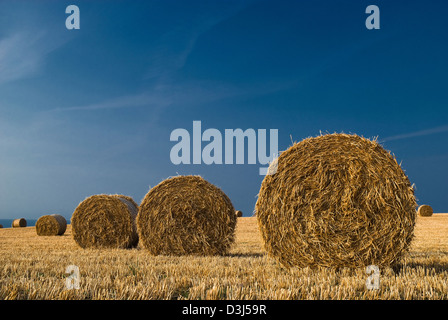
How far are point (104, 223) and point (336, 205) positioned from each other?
23.3ft

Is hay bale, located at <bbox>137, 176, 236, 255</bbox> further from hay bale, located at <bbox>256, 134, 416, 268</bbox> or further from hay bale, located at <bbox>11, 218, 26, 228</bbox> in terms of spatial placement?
hay bale, located at <bbox>11, 218, 26, 228</bbox>

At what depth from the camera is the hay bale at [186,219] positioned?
8555 mm

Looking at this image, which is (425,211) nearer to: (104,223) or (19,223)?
(104,223)

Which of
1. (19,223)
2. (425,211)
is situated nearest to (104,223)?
(19,223)

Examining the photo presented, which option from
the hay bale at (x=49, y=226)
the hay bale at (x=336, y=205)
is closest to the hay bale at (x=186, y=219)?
the hay bale at (x=336, y=205)

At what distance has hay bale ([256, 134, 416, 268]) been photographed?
18.2ft

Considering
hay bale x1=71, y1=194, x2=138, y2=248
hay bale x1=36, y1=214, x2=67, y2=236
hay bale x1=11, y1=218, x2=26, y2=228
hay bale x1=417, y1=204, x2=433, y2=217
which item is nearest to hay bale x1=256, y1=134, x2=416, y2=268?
hay bale x1=71, y1=194, x2=138, y2=248

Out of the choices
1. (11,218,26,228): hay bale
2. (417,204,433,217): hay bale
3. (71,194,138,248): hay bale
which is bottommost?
(11,218,26,228): hay bale

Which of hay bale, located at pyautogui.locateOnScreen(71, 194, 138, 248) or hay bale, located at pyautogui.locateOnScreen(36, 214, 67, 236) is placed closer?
hay bale, located at pyautogui.locateOnScreen(71, 194, 138, 248)

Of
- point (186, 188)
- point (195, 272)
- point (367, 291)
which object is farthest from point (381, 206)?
point (186, 188)

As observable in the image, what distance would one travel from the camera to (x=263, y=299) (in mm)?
3531

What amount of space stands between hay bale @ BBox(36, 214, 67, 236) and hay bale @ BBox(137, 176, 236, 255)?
1087 centimetres

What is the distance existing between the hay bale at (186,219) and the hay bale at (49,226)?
10.9 meters
